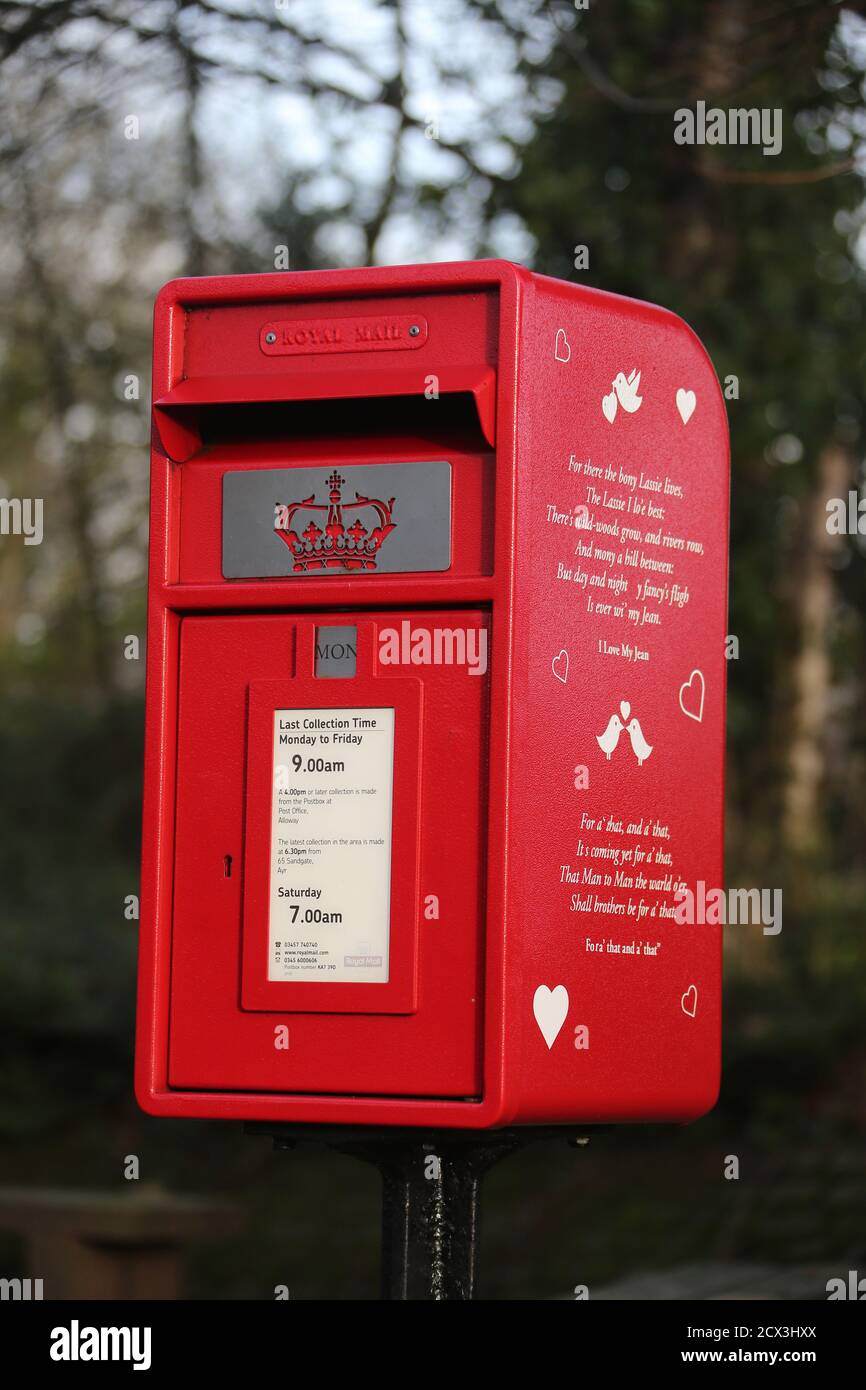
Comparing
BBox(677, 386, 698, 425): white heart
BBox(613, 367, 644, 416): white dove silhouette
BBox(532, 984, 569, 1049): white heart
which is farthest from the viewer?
BBox(677, 386, 698, 425): white heart

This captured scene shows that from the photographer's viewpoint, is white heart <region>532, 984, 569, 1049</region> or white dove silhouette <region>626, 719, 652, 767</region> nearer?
white heart <region>532, 984, 569, 1049</region>

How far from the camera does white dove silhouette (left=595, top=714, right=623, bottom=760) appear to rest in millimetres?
2918

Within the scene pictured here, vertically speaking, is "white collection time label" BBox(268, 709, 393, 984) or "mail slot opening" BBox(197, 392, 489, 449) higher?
"mail slot opening" BBox(197, 392, 489, 449)

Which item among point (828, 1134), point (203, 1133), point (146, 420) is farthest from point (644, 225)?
point (203, 1133)

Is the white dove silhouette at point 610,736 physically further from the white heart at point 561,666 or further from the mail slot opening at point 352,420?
the mail slot opening at point 352,420

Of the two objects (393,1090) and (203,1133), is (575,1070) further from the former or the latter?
(203,1133)

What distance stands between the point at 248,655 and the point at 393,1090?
28.3 inches

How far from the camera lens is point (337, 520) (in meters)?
2.91

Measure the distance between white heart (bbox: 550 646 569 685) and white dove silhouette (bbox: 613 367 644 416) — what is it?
0.45 m

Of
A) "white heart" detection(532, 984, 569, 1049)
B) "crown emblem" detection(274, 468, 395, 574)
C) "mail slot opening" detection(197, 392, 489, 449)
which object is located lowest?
"white heart" detection(532, 984, 569, 1049)

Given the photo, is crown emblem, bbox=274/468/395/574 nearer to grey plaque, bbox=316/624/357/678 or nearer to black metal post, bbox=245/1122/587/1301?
grey plaque, bbox=316/624/357/678

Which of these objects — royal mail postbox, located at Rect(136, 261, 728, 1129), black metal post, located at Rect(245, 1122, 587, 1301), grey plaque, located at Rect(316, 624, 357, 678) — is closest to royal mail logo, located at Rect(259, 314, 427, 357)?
royal mail postbox, located at Rect(136, 261, 728, 1129)

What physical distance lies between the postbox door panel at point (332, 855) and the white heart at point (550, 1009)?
10 cm

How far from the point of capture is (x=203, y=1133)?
10984 millimetres
